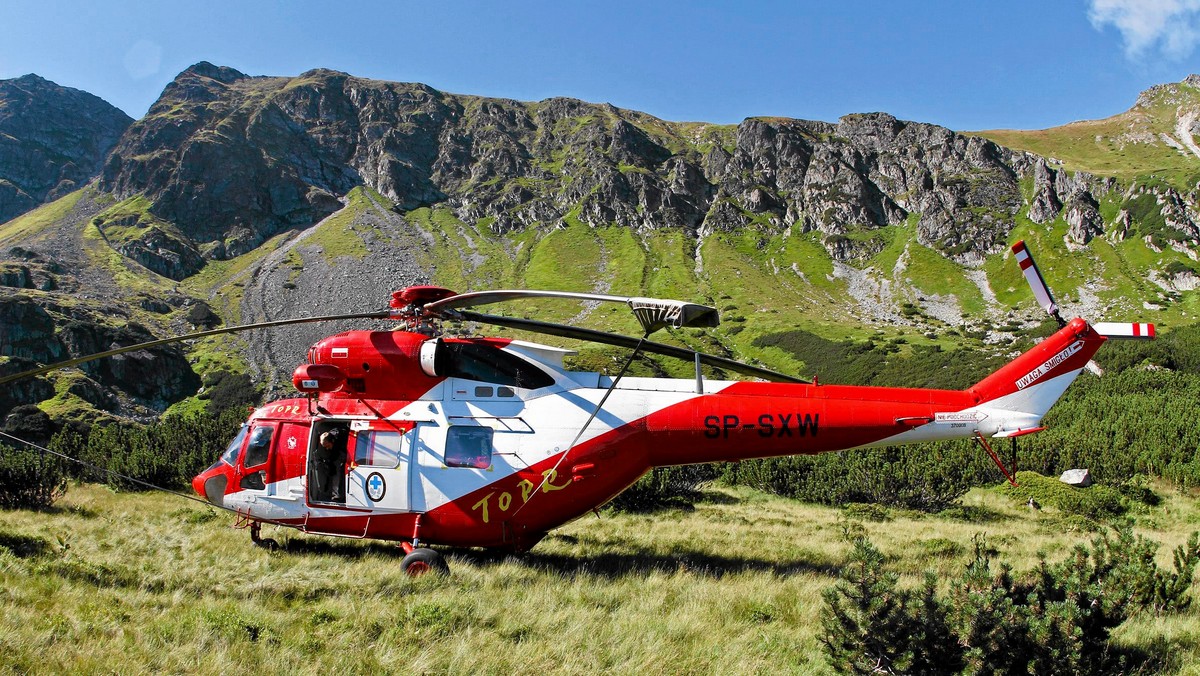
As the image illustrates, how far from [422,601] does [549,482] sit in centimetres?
293

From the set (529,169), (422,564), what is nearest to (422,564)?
(422,564)

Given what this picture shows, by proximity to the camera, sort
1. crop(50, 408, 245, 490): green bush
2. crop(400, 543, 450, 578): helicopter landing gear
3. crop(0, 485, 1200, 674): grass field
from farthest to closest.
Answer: crop(50, 408, 245, 490): green bush → crop(400, 543, 450, 578): helicopter landing gear → crop(0, 485, 1200, 674): grass field

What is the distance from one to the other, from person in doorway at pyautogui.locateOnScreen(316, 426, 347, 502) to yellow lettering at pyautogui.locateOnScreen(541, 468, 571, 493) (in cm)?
343

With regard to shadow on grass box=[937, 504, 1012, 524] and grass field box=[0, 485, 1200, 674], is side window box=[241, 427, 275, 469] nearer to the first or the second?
grass field box=[0, 485, 1200, 674]

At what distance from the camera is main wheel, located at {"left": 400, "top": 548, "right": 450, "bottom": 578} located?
9258mm

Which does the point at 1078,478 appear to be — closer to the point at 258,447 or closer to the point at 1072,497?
the point at 1072,497

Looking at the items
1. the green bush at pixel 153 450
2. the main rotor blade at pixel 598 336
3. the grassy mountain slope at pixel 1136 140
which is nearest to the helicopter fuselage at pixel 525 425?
the main rotor blade at pixel 598 336

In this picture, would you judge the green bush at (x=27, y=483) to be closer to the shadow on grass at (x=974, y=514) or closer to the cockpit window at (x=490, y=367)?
the cockpit window at (x=490, y=367)

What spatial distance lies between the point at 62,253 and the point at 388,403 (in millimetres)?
141793

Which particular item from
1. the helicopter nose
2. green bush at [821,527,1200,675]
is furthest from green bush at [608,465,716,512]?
green bush at [821,527,1200,675]

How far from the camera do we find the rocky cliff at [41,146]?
172m

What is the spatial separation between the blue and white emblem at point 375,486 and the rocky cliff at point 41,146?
695 ft

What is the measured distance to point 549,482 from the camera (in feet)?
32.6

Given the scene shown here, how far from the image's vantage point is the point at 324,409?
35.6 feet
